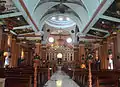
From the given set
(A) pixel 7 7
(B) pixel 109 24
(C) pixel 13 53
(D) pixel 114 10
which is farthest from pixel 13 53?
(D) pixel 114 10

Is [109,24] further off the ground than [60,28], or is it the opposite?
[60,28]

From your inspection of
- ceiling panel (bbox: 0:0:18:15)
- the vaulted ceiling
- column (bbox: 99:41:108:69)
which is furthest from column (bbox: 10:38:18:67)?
column (bbox: 99:41:108:69)

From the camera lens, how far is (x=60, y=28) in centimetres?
3070

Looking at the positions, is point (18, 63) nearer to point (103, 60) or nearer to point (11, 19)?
point (11, 19)

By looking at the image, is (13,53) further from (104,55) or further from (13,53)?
(104,55)

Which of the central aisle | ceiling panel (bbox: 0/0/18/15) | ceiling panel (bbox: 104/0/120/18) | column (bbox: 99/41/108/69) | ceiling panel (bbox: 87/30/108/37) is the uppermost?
ceiling panel (bbox: 0/0/18/15)

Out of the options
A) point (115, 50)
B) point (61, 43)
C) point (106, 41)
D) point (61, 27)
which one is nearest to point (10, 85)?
point (115, 50)

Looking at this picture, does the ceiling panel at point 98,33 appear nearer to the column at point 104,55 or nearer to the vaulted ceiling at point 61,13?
the vaulted ceiling at point 61,13

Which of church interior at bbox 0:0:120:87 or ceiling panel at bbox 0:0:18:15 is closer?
church interior at bbox 0:0:120:87

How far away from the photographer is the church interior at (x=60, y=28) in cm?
639

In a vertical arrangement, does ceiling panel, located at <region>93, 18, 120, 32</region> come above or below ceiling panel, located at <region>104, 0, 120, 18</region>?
below

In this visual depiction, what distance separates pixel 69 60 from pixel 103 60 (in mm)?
17210

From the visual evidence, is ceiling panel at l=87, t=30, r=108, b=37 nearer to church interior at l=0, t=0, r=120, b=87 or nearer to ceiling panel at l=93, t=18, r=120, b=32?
church interior at l=0, t=0, r=120, b=87

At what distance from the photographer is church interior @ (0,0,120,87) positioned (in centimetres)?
639
